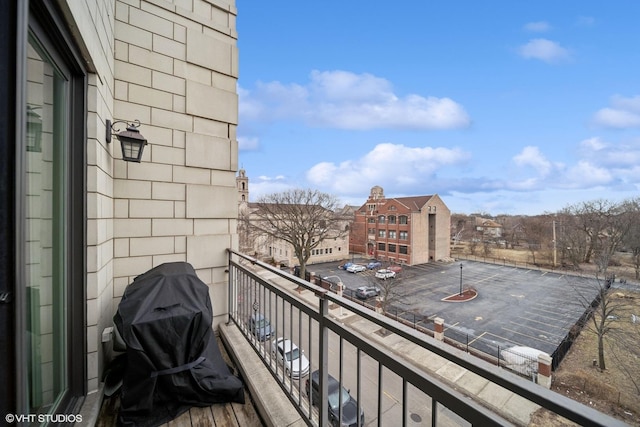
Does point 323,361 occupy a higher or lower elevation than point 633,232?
higher

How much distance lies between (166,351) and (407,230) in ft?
77.1

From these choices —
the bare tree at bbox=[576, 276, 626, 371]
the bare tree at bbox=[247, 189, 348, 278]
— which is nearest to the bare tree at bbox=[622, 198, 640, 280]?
the bare tree at bbox=[576, 276, 626, 371]

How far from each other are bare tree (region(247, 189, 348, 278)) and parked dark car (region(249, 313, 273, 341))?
48.2ft

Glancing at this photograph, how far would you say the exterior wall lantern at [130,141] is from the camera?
2.03 m

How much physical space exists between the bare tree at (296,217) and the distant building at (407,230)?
854 centimetres

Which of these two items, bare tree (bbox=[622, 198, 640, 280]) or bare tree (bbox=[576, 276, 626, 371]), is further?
bare tree (bbox=[622, 198, 640, 280])

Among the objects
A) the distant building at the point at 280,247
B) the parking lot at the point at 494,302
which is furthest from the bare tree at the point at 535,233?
the distant building at the point at 280,247

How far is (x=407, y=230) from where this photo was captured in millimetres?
23266

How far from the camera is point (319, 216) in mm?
17688

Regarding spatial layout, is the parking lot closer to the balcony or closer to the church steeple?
the church steeple

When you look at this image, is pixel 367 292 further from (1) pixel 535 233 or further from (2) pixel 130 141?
(1) pixel 535 233

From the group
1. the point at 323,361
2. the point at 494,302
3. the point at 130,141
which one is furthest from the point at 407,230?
the point at 323,361

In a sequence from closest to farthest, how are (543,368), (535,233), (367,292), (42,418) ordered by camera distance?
(42,418), (543,368), (367,292), (535,233)

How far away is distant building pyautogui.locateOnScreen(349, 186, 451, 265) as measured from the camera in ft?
76.5
